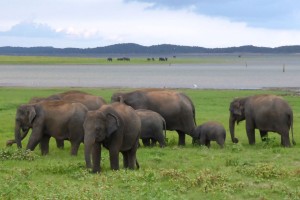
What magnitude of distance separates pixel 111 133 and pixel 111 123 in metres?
0.23

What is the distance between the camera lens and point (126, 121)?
13852 mm

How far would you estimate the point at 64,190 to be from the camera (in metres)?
11.2

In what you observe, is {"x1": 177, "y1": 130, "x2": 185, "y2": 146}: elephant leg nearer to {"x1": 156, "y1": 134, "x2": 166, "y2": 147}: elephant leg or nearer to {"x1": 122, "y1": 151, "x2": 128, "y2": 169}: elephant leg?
{"x1": 156, "y1": 134, "x2": 166, "y2": 147}: elephant leg

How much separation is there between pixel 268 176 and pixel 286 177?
38 centimetres

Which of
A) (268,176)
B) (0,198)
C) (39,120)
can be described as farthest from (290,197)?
(39,120)

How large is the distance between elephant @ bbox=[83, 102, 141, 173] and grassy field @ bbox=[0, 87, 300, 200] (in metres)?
0.39

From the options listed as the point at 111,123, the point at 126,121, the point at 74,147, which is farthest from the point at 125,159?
the point at 74,147

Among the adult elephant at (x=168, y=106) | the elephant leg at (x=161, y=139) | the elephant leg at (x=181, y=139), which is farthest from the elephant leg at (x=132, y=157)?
the elephant leg at (x=181, y=139)

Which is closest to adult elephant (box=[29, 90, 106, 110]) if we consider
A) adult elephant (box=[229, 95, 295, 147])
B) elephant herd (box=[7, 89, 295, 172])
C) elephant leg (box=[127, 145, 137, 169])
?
elephant herd (box=[7, 89, 295, 172])

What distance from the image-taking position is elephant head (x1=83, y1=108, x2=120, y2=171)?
43.0ft

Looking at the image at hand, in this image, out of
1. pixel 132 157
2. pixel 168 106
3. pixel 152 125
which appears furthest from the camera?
pixel 168 106

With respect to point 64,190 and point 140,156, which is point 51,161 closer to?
point 140,156

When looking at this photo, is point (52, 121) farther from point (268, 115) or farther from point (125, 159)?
point (268, 115)

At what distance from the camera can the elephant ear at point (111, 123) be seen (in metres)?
13.3
